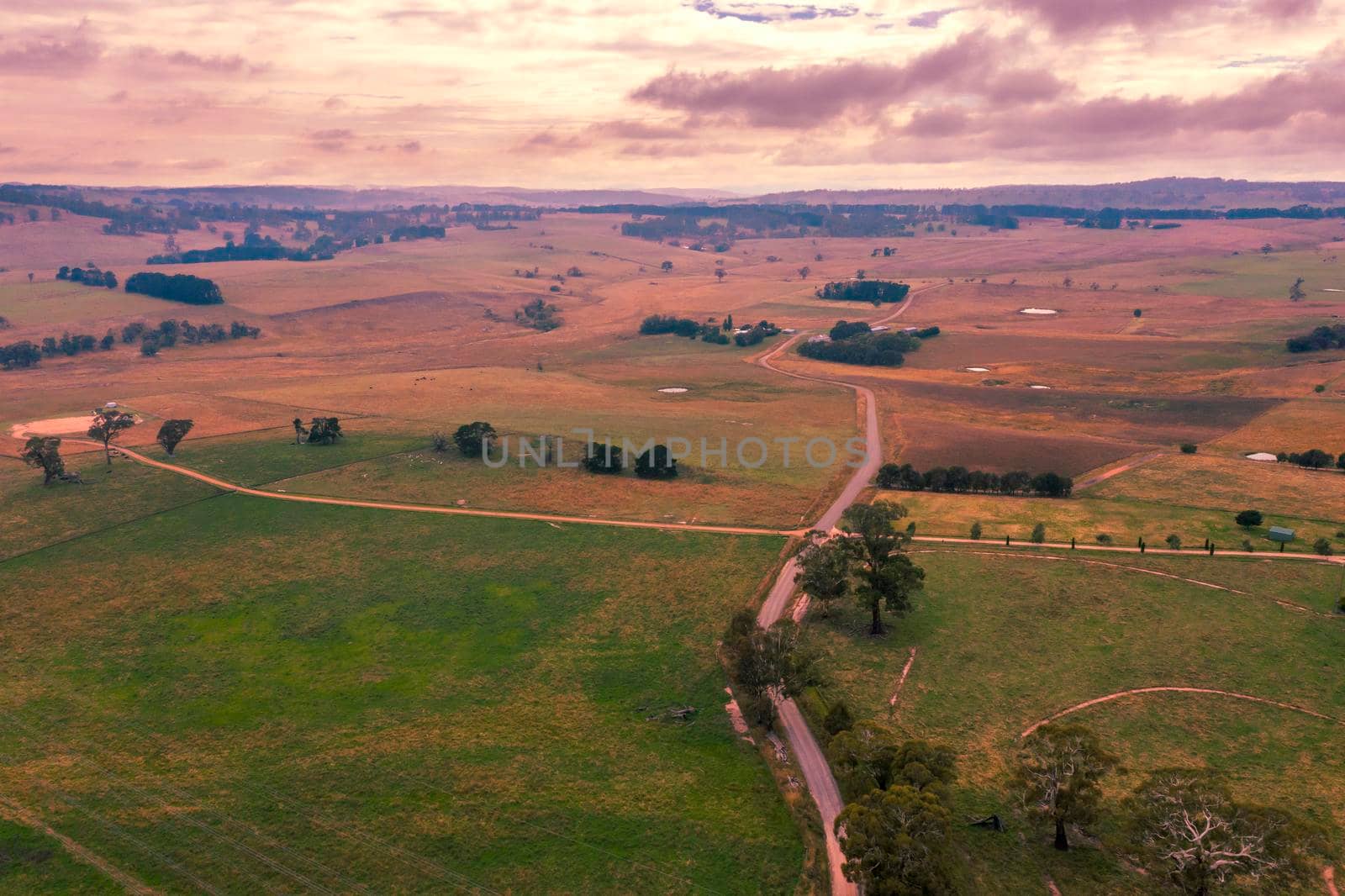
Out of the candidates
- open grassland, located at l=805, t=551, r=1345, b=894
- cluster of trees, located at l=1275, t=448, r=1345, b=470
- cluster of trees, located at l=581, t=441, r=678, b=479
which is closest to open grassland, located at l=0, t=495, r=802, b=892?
open grassland, located at l=805, t=551, r=1345, b=894

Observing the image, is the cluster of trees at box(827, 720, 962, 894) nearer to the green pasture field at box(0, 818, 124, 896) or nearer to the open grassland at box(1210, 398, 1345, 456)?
the green pasture field at box(0, 818, 124, 896)

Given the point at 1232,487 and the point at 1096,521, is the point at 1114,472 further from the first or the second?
the point at 1096,521

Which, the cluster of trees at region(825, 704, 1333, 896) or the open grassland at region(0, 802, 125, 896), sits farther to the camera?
the open grassland at region(0, 802, 125, 896)

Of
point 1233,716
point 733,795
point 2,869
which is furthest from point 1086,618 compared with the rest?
point 2,869

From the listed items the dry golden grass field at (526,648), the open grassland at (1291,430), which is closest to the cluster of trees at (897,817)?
the dry golden grass field at (526,648)

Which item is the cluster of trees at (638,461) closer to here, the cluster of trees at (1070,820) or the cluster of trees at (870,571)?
the cluster of trees at (870,571)

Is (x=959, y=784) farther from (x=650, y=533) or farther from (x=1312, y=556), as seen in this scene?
(x=1312, y=556)
